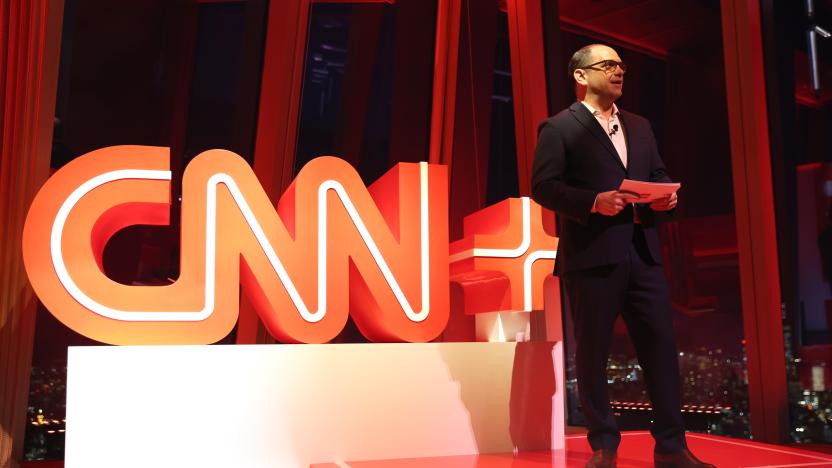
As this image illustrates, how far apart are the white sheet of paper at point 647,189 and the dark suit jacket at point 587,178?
3.9 inches

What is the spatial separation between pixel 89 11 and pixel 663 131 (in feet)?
11.5

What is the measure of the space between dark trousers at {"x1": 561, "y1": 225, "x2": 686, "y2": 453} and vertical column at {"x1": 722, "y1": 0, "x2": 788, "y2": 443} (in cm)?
133

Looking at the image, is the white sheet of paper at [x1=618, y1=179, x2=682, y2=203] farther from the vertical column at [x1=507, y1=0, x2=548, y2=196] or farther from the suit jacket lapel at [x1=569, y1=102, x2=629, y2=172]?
the vertical column at [x1=507, y1=0, x2=548, y2=196]

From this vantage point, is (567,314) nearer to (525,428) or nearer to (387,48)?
(525,428)

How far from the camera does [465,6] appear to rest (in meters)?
5.54

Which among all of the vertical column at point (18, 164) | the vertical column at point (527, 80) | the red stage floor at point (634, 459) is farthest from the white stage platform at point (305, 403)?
the vertical column at point (527, 80)

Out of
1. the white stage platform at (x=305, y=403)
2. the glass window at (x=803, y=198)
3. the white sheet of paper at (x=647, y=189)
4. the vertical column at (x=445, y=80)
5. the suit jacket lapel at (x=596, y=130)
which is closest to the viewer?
the white sheet of paper at (x=647, y=189)

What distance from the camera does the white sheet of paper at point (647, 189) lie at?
6.97 feet

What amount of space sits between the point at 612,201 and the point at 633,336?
448 millimetres

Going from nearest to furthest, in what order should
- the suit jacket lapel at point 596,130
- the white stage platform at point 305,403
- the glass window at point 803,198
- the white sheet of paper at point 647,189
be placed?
1. the white sheet of paper at point 647,189
2. the suit jacket lapel at point 596,130
3. the white stage platform at point 305,403
4. the glass window at point 803,198

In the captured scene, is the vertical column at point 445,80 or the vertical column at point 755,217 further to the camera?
the vertical column at point 445,80

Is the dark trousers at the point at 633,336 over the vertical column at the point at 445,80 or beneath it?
beneath

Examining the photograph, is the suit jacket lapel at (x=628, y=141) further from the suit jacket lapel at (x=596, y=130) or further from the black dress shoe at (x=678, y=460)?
the black dress shoe at (x=678, y=460)

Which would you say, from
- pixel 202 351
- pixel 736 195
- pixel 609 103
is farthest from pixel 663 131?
pixel 202 351
